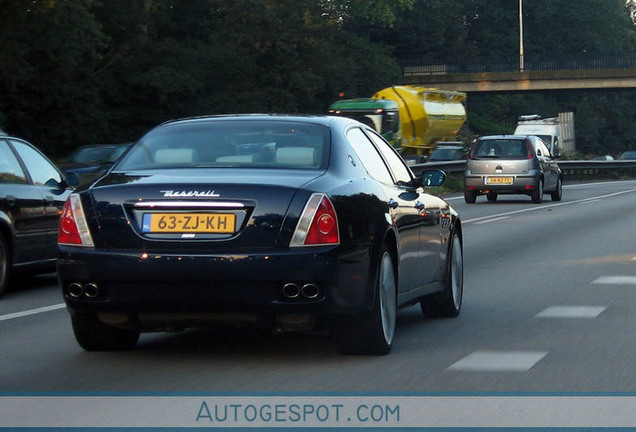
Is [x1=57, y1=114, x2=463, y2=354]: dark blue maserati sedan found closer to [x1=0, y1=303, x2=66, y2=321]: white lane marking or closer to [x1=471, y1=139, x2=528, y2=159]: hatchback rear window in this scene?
[x1=0, y1=303, x2=66, y2=321]: white lane marking

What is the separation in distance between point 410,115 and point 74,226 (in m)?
48.9

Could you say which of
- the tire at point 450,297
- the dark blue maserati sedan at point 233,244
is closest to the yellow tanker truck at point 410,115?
the tire at point 450,297

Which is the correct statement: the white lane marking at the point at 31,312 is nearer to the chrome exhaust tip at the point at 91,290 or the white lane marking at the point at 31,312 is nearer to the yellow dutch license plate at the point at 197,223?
the chrome exhaust tip at the point at 91,290

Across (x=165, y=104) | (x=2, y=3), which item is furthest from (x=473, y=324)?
(x=165, y=104)

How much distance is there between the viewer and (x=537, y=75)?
9488 centimetres

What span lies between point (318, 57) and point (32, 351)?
64.0m

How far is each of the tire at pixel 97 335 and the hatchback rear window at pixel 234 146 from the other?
3.03ft

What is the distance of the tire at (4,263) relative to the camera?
12.4 metres

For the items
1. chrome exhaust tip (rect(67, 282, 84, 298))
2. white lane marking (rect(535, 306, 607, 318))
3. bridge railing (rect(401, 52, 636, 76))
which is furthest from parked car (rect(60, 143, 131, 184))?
bridge railing (rect(401, 52, 636, 76))

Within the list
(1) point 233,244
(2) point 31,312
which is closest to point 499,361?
(1) point 233,244

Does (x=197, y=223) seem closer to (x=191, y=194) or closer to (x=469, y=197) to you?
(x=191, y=194)

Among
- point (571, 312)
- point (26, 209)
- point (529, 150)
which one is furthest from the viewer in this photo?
point (529, 150)

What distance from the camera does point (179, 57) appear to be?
66312mm

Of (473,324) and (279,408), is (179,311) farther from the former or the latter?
(473,324)
